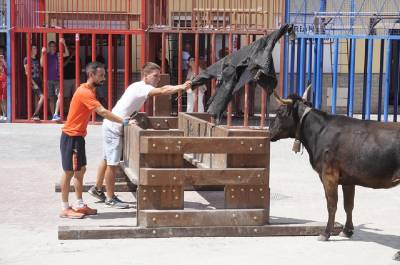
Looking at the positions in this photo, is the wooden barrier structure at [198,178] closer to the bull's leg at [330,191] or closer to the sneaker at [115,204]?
the bull's leg at [330,191]

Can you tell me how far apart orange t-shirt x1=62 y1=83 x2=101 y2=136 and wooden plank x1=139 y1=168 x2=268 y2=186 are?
1175mm

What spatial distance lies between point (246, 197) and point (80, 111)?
6.71ft

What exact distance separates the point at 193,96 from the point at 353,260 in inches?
476

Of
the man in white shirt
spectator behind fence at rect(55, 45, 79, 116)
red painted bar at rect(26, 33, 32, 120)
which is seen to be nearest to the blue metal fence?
spectator behind fence at rect(55, 45, 79, 116)

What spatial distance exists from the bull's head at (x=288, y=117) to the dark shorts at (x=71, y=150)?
2.08m

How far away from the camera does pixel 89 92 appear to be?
864cm

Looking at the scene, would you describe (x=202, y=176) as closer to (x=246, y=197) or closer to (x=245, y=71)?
(x=246, y=197)

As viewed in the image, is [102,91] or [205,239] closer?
[205,239]

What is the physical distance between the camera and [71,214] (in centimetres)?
876

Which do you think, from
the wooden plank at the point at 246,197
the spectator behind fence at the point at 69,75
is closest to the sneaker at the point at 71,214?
the wooden plank at the point at 246,197

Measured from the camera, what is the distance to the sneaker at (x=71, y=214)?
28.6 feet

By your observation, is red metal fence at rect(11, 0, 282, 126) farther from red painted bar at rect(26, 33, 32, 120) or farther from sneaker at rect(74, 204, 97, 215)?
sneaker at rect(74, 204, 97, 215)

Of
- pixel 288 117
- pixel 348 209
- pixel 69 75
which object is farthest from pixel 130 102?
pixel 69 75

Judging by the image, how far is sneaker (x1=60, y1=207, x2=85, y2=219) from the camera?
8.73 m
